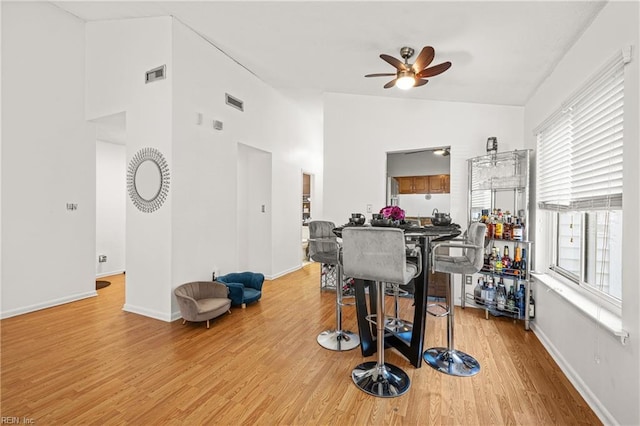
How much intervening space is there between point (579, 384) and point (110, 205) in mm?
6615

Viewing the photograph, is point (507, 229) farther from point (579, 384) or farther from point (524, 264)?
point (579, 384)

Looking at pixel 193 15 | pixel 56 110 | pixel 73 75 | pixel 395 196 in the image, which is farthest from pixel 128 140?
pixel 395 196

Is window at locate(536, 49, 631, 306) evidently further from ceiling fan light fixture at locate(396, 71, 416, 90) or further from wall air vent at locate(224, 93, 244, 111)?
wall air vent at locate(224, 93, 244, 111)

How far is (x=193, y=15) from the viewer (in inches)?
121

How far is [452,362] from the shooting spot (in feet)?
7.77

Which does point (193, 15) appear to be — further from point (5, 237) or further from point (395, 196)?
point (395, 196)

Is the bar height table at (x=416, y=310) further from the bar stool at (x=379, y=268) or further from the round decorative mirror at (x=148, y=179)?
the round decorative mirror at (x=148, y=179)

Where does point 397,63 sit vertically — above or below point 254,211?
above

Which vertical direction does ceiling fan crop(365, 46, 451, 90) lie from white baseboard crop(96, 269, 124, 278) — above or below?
above

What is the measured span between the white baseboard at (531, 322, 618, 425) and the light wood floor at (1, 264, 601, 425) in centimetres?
5

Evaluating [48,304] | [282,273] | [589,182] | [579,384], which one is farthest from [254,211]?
[579,384]

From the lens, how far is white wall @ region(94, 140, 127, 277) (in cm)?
520

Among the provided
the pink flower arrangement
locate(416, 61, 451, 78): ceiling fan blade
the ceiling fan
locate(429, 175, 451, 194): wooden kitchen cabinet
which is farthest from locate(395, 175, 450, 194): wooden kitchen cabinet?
the pink flower arrangement

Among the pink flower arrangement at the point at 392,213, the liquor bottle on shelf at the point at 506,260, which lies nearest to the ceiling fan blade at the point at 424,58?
the pink flower arrangement at the point at 392,213
